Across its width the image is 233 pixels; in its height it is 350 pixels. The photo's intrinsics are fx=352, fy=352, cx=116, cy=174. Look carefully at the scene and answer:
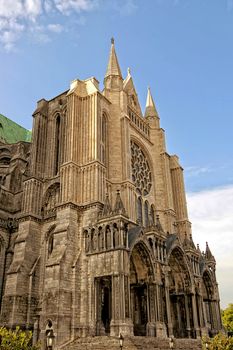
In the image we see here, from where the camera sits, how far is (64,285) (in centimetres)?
2208

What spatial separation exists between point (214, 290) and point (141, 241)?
12.0 meters

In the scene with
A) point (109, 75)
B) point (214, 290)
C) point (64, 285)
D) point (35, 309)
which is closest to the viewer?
point (64, 285)

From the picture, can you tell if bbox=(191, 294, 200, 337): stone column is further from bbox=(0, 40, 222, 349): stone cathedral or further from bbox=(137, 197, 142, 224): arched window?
bbox=(137, 197, 142, 224): arched window

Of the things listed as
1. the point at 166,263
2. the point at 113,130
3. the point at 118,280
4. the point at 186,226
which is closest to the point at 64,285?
the point at 118,280

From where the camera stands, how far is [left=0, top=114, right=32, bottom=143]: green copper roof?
43.8 metres

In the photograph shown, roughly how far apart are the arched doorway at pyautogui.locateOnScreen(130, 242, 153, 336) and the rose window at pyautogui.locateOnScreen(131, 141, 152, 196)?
1001cm

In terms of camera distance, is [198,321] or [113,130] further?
[113,130]

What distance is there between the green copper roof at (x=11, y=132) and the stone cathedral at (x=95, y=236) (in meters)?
7.11

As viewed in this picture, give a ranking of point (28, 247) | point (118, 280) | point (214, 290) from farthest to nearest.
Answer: point (214, 290) < point (28, 247) < point (118, 280)

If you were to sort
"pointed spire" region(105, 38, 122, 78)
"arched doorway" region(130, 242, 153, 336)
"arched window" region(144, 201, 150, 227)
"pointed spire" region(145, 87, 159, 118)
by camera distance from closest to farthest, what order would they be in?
1. "arched doorway" region(130, 242, 153, 336)
2. "arched window" region(144, 201, 150, 227)
3. "pointed spire" region(105, 38, 122, 78)
4. "pointed spire" region(145, 87, 159, 118)

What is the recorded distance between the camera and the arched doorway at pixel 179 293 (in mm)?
26453

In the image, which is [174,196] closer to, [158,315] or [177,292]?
[177,292]

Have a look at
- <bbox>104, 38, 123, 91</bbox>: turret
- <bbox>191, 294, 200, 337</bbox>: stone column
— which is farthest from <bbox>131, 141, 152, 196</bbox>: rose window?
<bbox>191, 294, 200, 337</bbox>: stone column

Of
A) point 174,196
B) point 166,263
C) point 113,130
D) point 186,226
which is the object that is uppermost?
point 113,130
